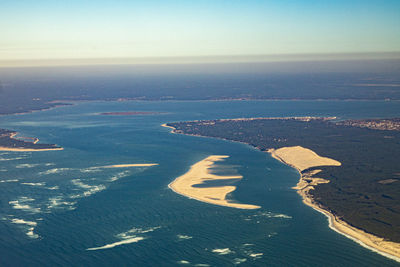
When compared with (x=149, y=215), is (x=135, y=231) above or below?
below

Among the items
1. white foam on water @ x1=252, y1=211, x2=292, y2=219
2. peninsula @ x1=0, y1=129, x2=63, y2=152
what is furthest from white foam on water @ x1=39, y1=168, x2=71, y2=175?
white foam on water @ x1=252, y1=211, x2=292, y2=219

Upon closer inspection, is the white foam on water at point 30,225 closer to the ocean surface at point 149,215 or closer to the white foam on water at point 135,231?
the ocean surface at point 149,215

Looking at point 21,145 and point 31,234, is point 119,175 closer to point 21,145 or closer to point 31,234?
point 31,234

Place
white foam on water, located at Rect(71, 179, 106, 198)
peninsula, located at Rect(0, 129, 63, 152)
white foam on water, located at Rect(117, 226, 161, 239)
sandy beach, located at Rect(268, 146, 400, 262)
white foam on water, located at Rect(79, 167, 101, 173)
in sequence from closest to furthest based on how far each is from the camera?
sandy beach, located at Rect(268, 146, 400, 262) → white foam on water, located at Rect(117, 226, 161, 239) → white foam on water, located at Rect(71, 179, 106, 198) → white foam on water, located at Rect(79, 167, 101, 173) → peninsula, located at Rect(0, 129, 63, 152)

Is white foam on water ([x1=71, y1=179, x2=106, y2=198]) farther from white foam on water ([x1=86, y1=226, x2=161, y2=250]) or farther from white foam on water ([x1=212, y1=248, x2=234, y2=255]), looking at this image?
white foam on water ([x1=212, y1=248, x2=234, y2=255])

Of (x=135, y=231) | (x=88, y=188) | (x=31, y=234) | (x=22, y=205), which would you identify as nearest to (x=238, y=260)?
(x=135, y=231)

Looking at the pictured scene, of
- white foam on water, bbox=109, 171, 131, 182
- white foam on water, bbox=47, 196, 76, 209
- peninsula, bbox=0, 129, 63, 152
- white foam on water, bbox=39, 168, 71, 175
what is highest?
peninsula, bbox=0, 129, 63, 152

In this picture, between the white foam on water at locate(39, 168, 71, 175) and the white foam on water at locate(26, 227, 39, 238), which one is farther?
the white foam on water at locate(39, 168, 71, 175)
